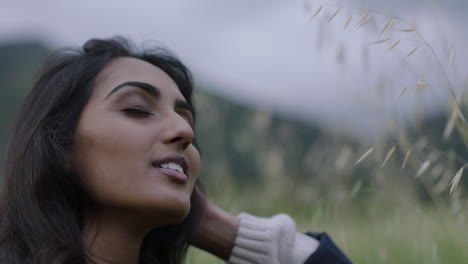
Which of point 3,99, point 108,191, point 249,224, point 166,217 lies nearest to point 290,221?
point 249,224

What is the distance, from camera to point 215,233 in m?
2.24

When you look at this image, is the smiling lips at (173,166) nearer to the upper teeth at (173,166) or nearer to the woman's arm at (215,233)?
the upper teeth at (173,166)

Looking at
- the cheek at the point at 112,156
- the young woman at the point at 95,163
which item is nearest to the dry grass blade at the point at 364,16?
the young woman at the point at 95,163

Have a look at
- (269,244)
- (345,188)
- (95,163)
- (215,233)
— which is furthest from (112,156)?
(345,188)

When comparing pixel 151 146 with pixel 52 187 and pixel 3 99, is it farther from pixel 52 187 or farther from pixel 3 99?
pixel 3 99

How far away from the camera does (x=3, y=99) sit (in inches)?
1197

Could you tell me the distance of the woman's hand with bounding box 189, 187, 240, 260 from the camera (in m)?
2.24

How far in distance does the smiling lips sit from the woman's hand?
470 mm

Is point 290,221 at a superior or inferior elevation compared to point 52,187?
inferior

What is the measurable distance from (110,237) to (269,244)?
0.69 meters

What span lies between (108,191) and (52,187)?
0.24 metres

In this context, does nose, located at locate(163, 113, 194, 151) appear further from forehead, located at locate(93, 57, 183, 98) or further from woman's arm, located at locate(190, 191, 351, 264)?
woman's arm, located at locate(190, 191, 351, 264)

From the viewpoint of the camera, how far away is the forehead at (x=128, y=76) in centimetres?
190

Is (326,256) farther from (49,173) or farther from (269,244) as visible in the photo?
(49,173)
